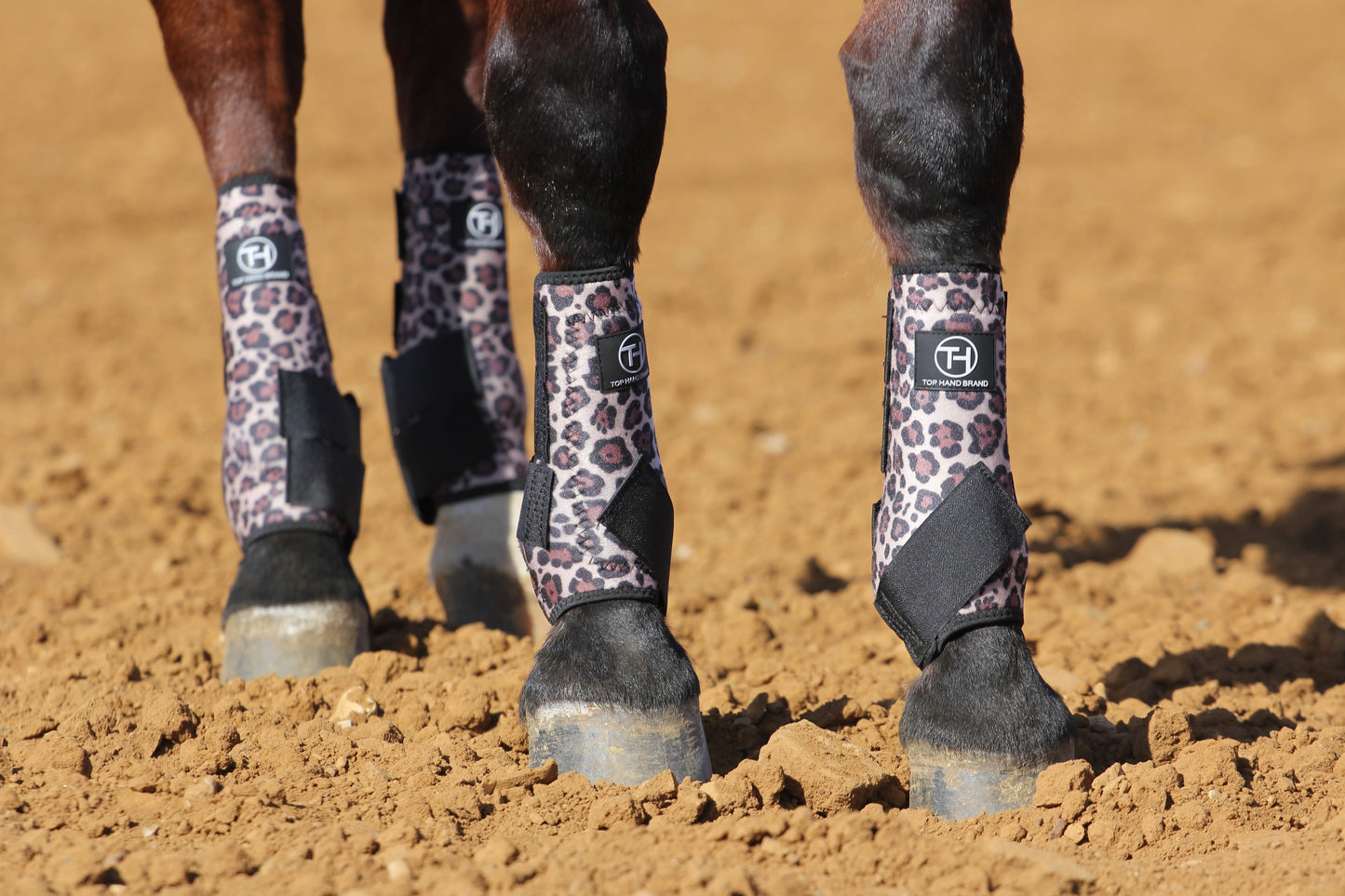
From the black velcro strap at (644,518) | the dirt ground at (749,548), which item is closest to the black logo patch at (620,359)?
the black velcro strap at (644,518)

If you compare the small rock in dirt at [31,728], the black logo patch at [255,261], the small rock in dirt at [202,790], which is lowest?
the small rock in dirt at [202,790]

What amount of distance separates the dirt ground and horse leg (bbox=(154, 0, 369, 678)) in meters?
0.14

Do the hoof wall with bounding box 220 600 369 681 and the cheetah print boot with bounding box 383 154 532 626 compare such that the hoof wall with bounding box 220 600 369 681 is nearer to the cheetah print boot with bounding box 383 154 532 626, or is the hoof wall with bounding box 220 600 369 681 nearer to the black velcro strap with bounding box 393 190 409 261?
the cheetah print boot with bounding box 383 154 532 626

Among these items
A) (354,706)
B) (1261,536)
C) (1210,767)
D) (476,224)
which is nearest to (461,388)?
(476,224)

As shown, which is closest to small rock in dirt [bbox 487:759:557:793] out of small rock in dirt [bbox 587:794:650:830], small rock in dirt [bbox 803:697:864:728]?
small rock in dirt [bbox 587:794:650:830]

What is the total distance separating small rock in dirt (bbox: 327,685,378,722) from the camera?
197 centimetres

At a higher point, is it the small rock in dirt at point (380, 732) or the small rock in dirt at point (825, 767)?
the small rock in dirt at point (380, 732)

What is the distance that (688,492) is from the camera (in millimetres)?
3754

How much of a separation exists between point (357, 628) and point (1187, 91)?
9696mm

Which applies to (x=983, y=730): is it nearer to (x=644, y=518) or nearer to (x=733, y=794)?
(x=733, y=794)

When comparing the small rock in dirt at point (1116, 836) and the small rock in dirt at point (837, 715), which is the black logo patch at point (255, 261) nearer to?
the small rock in dirt at point (837, 715)

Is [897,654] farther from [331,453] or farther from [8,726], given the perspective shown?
[8,726]

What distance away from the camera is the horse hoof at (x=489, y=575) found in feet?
8.15

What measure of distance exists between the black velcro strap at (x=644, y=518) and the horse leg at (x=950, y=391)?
12.7 inches
